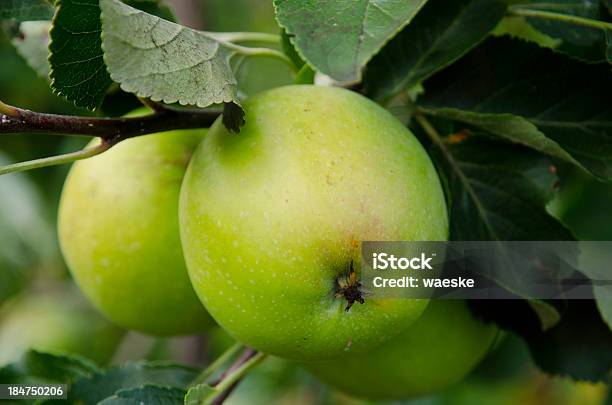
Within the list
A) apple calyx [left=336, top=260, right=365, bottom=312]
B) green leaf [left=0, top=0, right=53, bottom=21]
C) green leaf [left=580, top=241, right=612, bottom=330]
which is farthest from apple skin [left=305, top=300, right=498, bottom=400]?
green leaf [left=0, top=0, right=53, bottom=21]

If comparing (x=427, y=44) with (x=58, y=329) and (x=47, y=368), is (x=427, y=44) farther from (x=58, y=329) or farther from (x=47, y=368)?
(x=58, y=329)

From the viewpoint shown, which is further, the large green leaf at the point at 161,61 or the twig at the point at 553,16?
the twig at the point at 553,16

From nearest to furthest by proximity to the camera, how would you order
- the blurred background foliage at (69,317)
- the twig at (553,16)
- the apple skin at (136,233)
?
the twig at (553,16) → the apple skin at (136,233) → the blurred background foliage at (69,317)

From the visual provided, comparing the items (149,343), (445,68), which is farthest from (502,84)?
(149,343)

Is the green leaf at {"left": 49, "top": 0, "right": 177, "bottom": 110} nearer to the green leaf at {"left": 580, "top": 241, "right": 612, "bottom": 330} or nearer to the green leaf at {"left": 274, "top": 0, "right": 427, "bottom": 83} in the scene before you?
the green leaf at {"left": 274, "top": 0, "right": 427, "bottom": 83}

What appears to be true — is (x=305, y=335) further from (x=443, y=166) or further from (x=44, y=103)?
(x=44, y=103)

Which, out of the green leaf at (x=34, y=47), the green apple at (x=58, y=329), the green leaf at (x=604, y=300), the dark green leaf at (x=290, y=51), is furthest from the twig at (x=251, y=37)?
the green apple at (x=58, y=329)

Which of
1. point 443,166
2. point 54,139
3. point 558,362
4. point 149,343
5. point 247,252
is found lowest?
point 149,343

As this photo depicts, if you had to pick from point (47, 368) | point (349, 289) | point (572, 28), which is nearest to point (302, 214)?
point (349, 289)

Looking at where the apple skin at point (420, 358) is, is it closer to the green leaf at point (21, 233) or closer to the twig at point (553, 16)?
the twig at point (553, 16)
